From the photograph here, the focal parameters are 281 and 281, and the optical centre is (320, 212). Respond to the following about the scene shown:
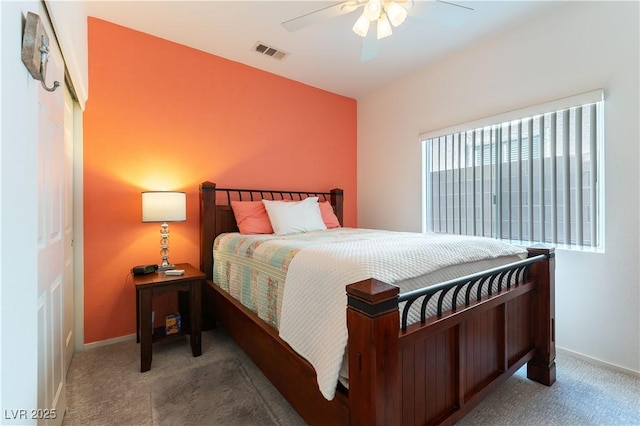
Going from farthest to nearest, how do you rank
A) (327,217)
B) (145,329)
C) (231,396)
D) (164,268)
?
(327,217) → (164,268) → (145,329) → (231,396)

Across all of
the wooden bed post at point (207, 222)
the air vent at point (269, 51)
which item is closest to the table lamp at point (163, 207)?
the wooden bed post at point (207, 222)

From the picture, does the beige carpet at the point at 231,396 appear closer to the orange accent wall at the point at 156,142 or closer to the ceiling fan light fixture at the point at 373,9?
the orange accent wall at the point at 156,142

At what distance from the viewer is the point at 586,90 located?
2088 mm

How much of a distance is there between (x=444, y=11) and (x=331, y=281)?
179 cm

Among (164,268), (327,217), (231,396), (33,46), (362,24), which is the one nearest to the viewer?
(33,46)

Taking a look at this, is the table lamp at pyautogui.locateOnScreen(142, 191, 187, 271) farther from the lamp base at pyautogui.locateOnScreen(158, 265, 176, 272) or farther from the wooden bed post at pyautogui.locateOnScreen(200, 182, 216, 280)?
the wooden bed post at pyautogui.locateOnScreen(200, 182, 216, 280)

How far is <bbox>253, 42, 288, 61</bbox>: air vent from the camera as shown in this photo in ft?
9.20

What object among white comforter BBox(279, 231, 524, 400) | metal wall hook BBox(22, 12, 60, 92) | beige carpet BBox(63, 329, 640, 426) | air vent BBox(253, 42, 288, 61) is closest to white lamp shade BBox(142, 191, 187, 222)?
beige carpet BBox(63, 329, 640, 426)

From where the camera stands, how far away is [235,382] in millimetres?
1844

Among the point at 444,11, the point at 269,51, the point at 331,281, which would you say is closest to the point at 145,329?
the point at 331,281

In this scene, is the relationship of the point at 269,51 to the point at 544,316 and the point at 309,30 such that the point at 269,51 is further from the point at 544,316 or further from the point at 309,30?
the point at 544,316

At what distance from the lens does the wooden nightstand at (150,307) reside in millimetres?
1984

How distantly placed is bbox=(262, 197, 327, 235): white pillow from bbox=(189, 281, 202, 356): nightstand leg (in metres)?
0.84

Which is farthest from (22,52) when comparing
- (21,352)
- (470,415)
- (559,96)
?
(559,96)
